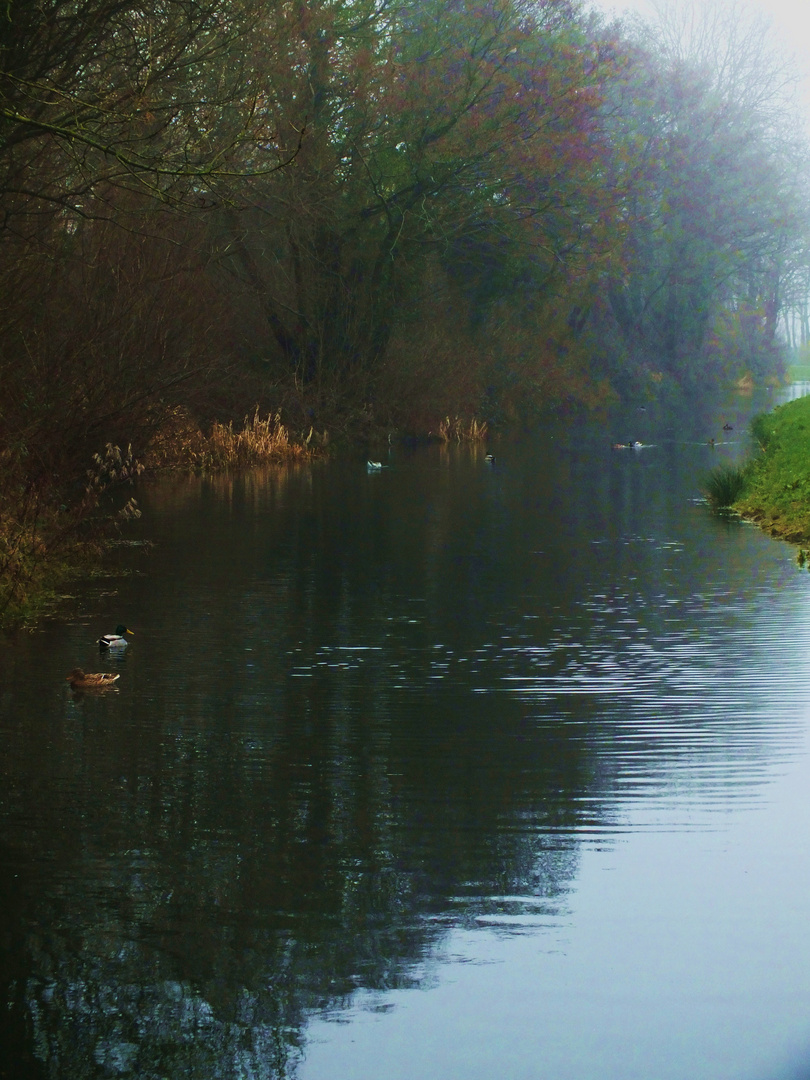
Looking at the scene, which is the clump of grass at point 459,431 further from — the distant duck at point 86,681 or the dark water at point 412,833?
the distant duck at point 86,681

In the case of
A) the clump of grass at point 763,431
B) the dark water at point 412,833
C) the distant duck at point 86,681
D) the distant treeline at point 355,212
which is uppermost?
the distant treeline at point 355,212

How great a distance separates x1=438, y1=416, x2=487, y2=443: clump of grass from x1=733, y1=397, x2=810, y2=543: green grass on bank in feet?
36.2

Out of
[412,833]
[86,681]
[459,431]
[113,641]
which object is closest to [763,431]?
[459,431]

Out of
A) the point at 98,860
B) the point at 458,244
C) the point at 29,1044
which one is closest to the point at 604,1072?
the point at 29,1044

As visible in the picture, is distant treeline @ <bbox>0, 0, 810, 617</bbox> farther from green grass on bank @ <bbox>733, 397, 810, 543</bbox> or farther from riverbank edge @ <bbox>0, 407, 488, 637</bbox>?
green grass on bank @ <bbox>733, 397, 810, 543</bbox>

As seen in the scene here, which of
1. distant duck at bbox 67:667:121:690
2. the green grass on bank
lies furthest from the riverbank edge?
the green grass on bank

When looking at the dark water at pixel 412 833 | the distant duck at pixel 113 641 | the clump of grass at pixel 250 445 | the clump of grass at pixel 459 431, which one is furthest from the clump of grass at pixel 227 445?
the distant duck at pixel 113 641

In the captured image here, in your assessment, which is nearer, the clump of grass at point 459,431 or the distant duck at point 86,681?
the distant duck at point 86,681

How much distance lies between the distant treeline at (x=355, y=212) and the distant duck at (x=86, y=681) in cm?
336

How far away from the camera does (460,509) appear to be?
2455 centimetres

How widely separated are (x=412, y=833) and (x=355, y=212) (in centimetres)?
3032

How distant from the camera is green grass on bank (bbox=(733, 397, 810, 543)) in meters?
A: 21.2

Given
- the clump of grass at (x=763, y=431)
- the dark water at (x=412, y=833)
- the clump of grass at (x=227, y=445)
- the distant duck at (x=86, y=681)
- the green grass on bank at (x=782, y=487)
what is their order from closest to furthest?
the dark water at (x=412, y=833), the distant duck at (x=86, y=681), the green grass on bank at (x=782, y=487), the clump of grass at (x=227, y=445), the clump of grass at (x=763, y=431)

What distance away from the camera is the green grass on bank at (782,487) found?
835 inches
